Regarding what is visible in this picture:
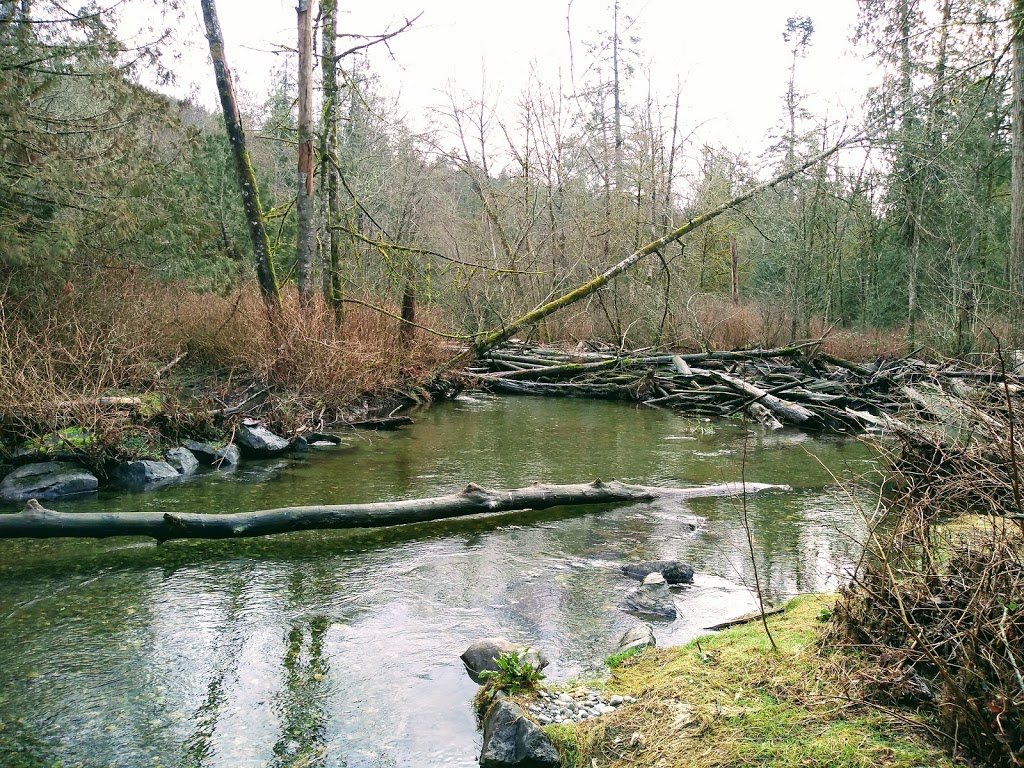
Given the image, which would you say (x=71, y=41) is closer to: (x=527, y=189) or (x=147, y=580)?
(x=147, y=580)

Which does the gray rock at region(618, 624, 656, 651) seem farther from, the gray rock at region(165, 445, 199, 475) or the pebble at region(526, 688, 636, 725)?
the gray rock at region(165, 445, 199, 475)

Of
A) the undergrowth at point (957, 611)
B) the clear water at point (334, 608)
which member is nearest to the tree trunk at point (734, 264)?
the clear water at point (334, 608)

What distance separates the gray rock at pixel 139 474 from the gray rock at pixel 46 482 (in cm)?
33

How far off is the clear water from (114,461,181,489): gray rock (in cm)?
40

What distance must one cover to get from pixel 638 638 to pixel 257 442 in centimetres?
742

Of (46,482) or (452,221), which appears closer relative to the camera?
(46,482)

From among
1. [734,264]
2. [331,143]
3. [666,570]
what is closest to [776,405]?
[666,570]

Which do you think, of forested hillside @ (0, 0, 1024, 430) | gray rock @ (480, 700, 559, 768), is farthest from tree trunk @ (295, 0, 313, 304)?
gray rock @ (480, 700, 559, 768)

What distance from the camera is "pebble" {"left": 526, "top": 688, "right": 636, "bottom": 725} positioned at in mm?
3713

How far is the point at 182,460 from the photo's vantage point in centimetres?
961

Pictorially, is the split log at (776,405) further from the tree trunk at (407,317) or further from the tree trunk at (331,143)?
the tree trunk at (331,143)

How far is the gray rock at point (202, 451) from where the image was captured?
10109 mm

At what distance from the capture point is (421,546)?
22.9 ft

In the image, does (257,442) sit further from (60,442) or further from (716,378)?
(716,378)
